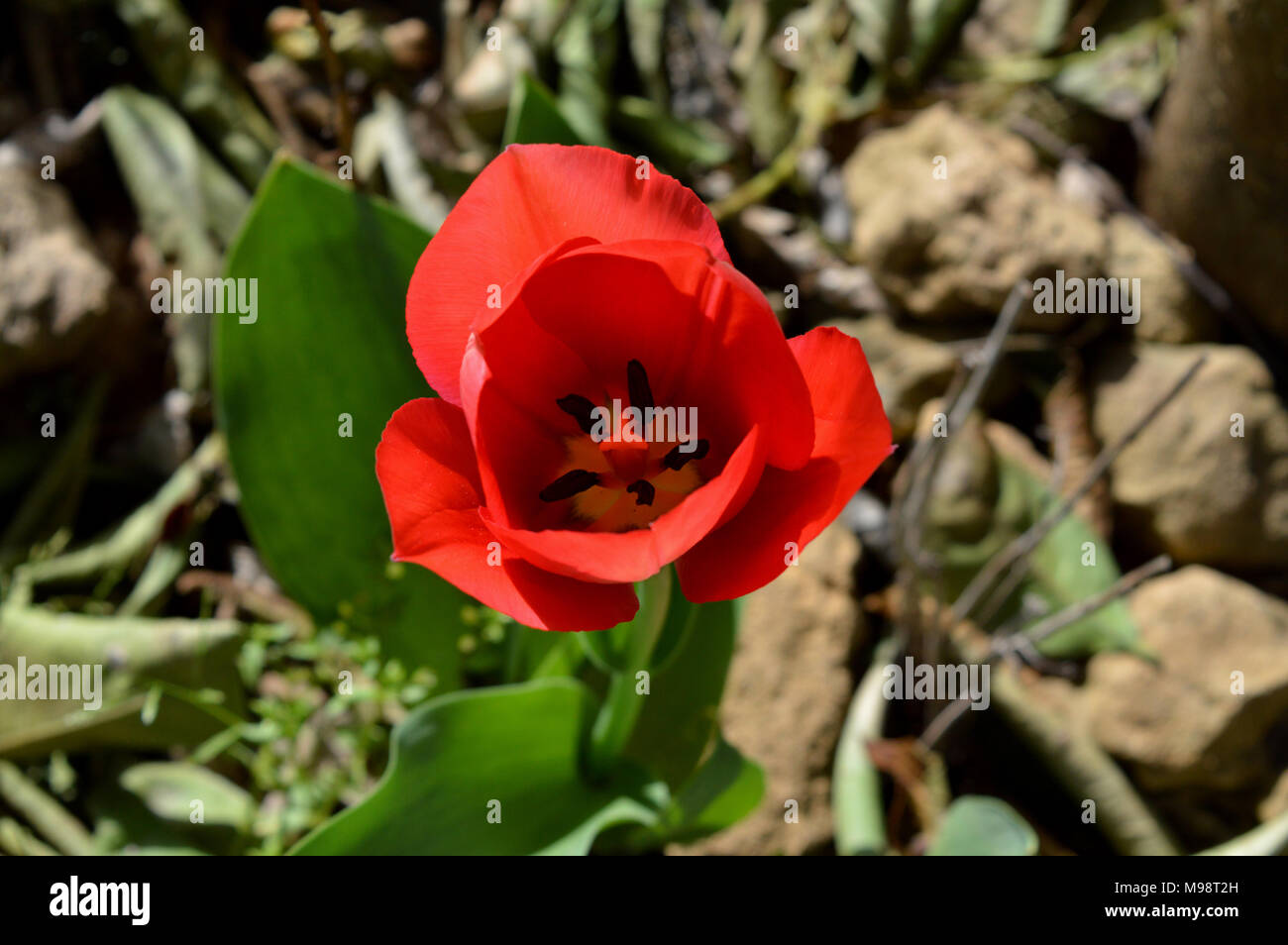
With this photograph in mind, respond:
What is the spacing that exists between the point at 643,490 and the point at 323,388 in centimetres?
57

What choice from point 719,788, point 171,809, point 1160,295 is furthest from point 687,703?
point 1160,295

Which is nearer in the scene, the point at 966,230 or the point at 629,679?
the point at 629,679

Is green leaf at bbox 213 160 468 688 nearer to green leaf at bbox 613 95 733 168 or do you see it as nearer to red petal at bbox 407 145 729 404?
red petal at bbox 407 145 729 404

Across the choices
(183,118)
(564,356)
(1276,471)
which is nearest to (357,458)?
(564,356)

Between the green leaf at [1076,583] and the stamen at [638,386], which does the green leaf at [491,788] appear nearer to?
the stamen at [638,386]

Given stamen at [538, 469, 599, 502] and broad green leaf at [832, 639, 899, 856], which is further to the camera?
broad green leaf at [832, 639, 899, 856]

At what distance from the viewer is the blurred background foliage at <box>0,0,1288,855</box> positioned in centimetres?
101

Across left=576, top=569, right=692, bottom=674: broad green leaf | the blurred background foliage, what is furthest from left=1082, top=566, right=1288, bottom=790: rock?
left=576, top=569, right=692, bottom=674: broad green leaf

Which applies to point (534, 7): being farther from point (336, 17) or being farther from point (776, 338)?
point (776, 338)

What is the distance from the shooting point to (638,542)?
1.57 ft

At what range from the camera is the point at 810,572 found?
146 cm

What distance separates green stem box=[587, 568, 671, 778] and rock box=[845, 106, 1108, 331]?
0.98m

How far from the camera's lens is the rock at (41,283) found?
1.45 meters

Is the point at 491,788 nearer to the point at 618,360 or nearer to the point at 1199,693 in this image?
the point at 618,360
